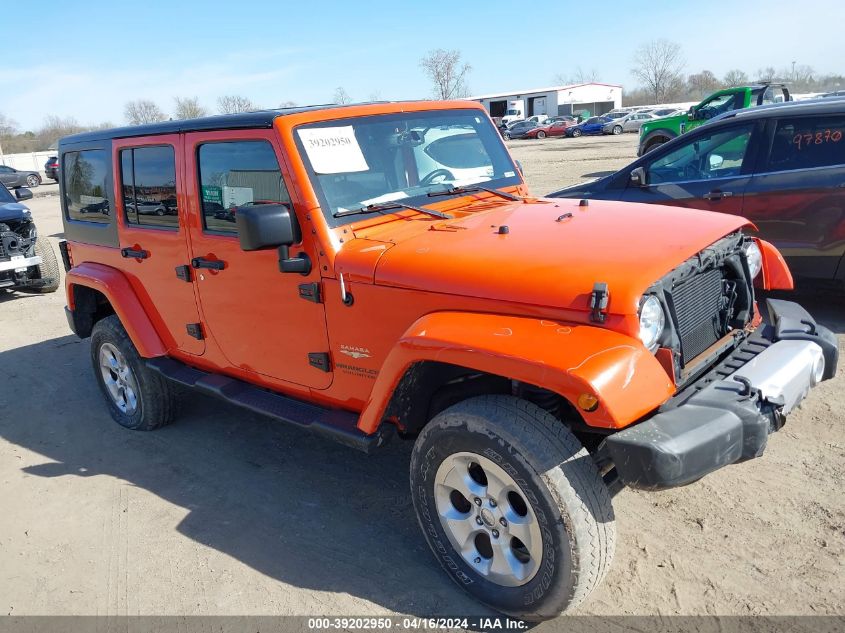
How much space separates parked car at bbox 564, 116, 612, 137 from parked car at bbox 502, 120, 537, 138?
12.0 feet

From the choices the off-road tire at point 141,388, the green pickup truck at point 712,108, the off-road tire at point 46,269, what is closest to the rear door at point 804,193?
the off-road tire at point 141,388

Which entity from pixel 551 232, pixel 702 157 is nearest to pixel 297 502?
pixel 551 232

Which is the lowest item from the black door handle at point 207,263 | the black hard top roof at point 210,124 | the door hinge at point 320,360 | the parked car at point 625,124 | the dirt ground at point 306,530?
the dirt ground at point 306,530

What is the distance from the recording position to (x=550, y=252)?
2.75 meters

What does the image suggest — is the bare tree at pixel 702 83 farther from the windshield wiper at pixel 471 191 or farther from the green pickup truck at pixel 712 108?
the windshield wiper at pixel 471 191

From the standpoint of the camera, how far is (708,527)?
316 cm

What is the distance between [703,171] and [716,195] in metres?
0.42

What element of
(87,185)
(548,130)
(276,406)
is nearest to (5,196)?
(87,185)

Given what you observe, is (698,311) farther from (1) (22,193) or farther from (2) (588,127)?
(2) (588,127)

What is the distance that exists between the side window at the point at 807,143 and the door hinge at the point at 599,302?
4.18 meters

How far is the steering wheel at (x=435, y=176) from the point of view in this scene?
3639 mm

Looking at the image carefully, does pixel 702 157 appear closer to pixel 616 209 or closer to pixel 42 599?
pixel 616 209

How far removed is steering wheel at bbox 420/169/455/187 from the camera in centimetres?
364

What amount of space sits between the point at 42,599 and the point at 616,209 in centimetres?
344
